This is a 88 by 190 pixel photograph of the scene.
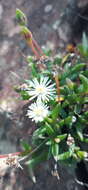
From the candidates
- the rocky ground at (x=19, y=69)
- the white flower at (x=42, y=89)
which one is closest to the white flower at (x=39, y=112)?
the white flower at (x=42, y=89)

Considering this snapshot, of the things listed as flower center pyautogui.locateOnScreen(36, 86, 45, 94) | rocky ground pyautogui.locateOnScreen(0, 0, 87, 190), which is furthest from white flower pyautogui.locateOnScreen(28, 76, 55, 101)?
rocky ground pyautogui.locateOnScreen(0, 0, 87, 190)

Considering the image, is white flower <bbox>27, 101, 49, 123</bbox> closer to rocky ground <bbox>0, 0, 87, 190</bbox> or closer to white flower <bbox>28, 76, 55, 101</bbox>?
white flower <bbox>28, 76, 55, 101</bbox>

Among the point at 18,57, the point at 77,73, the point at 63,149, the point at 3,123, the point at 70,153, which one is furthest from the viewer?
the point at 18,57

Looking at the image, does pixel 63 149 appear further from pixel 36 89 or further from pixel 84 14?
pixel 84 14

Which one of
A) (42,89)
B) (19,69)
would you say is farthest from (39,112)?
(19,69)

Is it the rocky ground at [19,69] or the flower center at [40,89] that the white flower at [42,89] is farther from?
the rocky ground at [19,69]

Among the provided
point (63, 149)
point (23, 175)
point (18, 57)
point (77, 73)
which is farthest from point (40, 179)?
point (18, 57)
